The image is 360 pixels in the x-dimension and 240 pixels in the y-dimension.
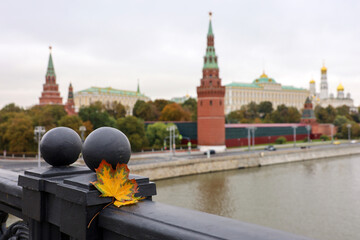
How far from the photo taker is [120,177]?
1.69 meters

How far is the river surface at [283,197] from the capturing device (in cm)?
1675

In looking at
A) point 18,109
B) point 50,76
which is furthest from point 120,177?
point 50,76

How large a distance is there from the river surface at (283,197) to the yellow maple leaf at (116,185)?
1434cm

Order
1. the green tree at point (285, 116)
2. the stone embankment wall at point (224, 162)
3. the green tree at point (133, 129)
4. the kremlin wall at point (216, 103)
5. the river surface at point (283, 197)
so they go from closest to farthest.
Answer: the river surface at point (283, 197)
the stone embankment wall at point (224, 162)
the green tree at point (133, 129)
the kremlin wall at point (216, 103)
the green tree at point (285, 116)

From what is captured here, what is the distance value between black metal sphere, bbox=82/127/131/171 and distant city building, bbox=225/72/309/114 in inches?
4431

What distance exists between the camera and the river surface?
16.8 metres

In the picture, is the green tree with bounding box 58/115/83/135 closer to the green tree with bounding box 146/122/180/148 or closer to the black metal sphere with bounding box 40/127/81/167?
the green tree with bounding box 146/122/180/148

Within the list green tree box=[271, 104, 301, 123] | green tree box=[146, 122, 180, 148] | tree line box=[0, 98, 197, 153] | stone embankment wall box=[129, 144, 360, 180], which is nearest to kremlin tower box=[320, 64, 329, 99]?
green tree box=[271, 104, 301, 123]

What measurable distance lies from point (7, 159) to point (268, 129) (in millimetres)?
41739

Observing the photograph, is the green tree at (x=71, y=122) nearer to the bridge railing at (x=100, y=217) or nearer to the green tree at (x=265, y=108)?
the bridge railing at (x=100, y=217)

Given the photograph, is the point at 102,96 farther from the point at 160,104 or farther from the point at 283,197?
the point at 283,197

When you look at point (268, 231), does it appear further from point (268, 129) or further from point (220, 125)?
point (268, 129)

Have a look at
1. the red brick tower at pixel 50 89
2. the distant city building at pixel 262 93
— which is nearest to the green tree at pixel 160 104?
the red brick tower at pixel 50 89

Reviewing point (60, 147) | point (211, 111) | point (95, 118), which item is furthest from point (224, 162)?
point (60, 147)
